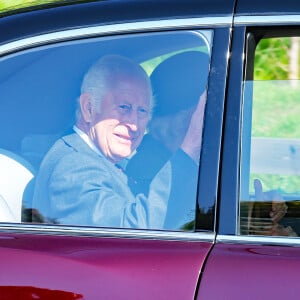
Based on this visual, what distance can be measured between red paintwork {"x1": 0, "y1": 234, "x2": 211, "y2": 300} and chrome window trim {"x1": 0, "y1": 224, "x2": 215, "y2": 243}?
0.02 meters

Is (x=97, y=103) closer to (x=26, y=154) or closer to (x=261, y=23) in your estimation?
(x=26, y=154)

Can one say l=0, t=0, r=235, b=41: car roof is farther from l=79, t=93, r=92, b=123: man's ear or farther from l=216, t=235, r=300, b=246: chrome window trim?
l=216, t=235, r=300, b=246: chrome window trim

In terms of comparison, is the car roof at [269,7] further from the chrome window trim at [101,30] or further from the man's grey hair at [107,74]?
the man's grey hair at [107,74]

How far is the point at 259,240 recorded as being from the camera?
231 centimetres

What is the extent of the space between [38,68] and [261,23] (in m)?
0.64

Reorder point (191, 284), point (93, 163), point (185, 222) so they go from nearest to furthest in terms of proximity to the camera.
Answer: point (191, 284)
point (185, 222)
point (93, 163)

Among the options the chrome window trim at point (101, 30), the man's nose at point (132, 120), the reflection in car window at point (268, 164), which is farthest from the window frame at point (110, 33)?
the man's nose at point (132, 120)

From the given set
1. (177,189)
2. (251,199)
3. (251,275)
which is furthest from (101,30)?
(251,275)

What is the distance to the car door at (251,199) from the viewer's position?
217 centimetres

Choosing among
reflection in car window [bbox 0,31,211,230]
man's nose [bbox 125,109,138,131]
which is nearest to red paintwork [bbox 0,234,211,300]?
reflection in car window [bbox 0,31,211,230]

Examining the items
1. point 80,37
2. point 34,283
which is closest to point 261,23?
point 80,37

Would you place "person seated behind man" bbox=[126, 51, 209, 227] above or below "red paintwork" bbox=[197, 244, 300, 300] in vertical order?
above

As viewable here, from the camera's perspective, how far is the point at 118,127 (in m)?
2.57

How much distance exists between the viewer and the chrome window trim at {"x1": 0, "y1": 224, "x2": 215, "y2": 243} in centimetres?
232
